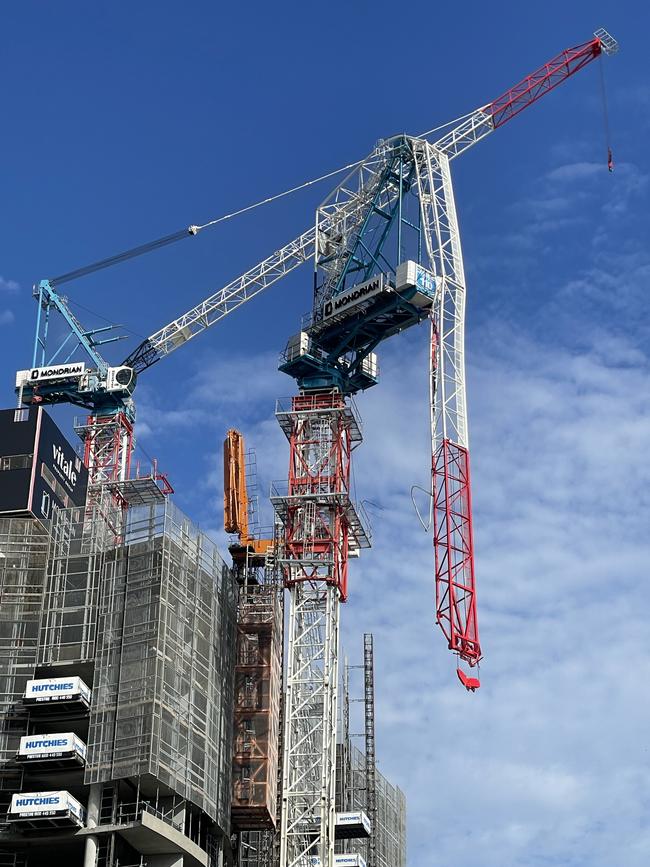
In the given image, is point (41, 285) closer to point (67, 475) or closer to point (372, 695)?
point (67, 475)

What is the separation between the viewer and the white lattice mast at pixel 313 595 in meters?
125

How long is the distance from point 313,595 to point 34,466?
29159mm

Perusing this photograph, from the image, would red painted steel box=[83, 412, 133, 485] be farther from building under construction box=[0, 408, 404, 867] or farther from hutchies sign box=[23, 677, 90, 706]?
hutchies sign box=[23, 677, 90, 706]

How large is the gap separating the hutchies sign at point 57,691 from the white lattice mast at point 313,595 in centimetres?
1807

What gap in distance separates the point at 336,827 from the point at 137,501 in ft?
120

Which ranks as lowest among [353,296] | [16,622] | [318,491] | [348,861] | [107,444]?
[348,861]

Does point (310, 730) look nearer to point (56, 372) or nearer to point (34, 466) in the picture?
point (34, 466)

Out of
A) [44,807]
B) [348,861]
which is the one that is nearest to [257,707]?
[348,861]

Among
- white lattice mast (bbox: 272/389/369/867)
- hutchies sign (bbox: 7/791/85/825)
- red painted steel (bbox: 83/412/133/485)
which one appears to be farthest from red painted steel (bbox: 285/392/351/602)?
red painted steel (bbox: 83/412/133/485)

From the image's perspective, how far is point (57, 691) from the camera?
384ft

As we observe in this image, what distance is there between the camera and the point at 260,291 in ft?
549

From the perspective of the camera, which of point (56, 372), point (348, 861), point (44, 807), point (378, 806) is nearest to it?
point (44, 807)

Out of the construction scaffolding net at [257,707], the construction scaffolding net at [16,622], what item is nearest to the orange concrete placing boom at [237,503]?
the construction scaffolding net at [257,707]

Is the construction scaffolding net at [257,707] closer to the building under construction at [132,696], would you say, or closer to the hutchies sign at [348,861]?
the building under construction at [132,696]
